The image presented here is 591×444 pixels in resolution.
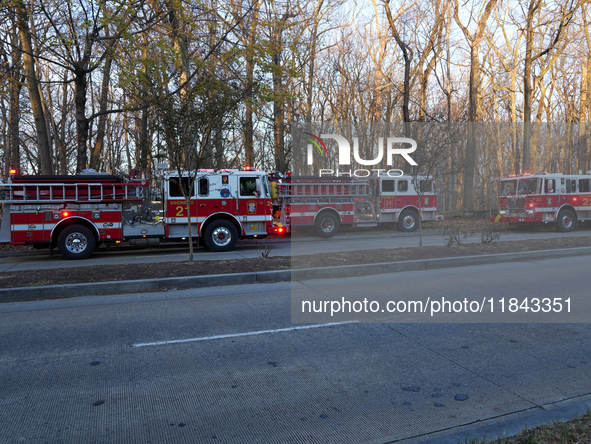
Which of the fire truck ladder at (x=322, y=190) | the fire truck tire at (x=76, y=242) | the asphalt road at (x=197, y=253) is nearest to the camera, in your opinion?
the asphalt road at (x=197, y=253)

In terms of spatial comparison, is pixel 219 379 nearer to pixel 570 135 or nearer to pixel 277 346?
pixel 277 346

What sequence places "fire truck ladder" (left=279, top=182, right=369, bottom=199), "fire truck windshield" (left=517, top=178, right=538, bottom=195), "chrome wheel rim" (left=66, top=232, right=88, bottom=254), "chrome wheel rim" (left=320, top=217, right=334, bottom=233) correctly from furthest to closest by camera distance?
1. "fire truck windshield" (left=517, top=178, right=538, bottom=195)
2. "chrome wheel rim" (left=320, top=217, right=334, bottom=233)
3. "fire truck ladder" (left=279, top=182, right=369, bottom=199)
4. "chrome wheel rim" (left=66, top=232, right=88, bottom=254)

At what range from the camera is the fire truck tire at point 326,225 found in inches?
746

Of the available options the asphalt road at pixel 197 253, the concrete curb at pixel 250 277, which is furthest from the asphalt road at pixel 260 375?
the asphalt road at pixel 197 253

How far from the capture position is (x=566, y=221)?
69.8 feet

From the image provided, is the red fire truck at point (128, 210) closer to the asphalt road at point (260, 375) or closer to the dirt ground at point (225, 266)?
the dirt ground at point (225, 266)

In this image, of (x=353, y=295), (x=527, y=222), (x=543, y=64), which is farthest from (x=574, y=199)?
(x=353, y=295)

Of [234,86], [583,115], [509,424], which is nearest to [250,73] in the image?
[234,86]

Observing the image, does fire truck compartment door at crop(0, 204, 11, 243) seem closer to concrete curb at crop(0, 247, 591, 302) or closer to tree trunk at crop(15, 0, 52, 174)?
tree trunk at crop(15, 0, 52, 174)

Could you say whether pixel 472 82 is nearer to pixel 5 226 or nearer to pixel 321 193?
pixel 321 193

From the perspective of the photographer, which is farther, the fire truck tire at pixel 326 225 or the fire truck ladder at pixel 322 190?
the fire truck tire at pixel 326 225

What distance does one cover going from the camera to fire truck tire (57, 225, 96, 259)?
13398 mm

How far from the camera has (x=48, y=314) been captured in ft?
22.8

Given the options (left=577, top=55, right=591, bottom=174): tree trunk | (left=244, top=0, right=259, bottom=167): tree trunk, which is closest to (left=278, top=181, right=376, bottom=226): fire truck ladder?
(left=244, top=0, right=259, bottom=167): tree trunk
